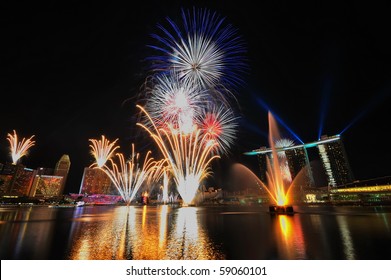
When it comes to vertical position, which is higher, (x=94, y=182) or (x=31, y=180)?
(x=94, y=182)

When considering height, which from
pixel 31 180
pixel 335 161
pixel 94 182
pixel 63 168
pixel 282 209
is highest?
pixel 63 168

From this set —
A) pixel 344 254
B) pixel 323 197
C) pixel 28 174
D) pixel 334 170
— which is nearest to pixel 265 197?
pixel 323 197

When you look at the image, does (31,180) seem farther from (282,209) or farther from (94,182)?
(282,209)

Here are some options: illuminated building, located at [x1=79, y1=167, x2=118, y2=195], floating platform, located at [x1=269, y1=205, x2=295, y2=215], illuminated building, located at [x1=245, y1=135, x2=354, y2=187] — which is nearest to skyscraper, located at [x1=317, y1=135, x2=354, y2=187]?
illuminated building, located at [x1=245, y1=135, x2=354, y2=187]

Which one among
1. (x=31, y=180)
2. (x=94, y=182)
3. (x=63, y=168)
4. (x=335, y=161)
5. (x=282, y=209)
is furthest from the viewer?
(x=94, y=182)

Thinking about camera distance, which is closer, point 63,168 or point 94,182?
point 63,168

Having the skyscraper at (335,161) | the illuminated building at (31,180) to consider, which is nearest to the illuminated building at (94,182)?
the illuminated building at (31,180)

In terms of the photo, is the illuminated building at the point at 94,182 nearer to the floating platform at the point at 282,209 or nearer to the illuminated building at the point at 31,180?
the illuminated building at the point at 31,180

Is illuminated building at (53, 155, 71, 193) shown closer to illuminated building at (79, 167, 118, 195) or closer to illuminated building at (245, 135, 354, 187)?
illuminated building at (79, 167, 118, 195)

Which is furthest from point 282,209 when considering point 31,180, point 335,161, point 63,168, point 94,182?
point 63,168

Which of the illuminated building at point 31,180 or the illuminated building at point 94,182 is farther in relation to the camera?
the illuminated building at point 94,182

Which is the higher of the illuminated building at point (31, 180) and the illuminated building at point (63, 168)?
the illuminated building at point (63, 168)
